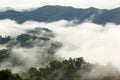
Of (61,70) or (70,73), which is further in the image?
(61,70)

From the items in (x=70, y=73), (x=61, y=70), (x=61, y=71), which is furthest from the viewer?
(x=61, y=71)

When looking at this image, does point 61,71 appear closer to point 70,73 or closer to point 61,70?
point 61,70

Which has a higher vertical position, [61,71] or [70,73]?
[61,71]

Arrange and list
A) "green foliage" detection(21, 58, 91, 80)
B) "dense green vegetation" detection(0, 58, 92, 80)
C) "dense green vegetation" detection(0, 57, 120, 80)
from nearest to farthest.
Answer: "dense green vegetation" detection(0, 57, 120, 80) < "dense green vegetation" detection(0, 58, 92, 80) < "green foliage" detection(21, 58, 91, 80)

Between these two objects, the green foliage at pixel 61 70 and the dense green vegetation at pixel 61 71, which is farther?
the green foliage at pixel 61 70

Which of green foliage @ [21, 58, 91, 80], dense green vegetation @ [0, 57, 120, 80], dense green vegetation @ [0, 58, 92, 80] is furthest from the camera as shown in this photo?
green foliage @ [21, 58, 91, 80]

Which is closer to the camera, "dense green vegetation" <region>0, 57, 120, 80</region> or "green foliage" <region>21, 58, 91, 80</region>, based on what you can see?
"dense green vegetation" <region>0, 57, 120, 80</region>

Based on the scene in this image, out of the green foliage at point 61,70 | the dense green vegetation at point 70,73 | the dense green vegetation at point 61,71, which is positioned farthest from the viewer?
the green foliage at point 61,70

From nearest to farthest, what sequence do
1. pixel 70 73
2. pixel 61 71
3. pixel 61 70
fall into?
pixel 70 73, pixel 61 70, pixel 61 71

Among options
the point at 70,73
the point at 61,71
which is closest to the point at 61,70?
the point at 61,71

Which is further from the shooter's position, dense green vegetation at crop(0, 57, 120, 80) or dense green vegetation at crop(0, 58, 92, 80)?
dense green vegetation at crop(0, 58, 92, 80)

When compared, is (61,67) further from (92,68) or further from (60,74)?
(92,68)
